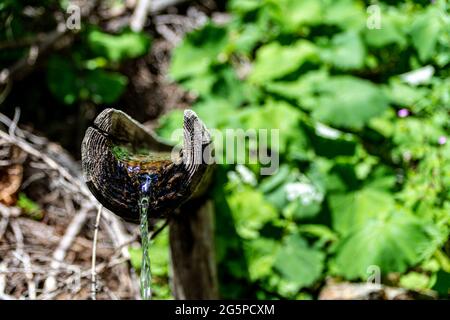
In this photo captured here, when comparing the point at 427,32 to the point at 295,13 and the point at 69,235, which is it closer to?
the point at 295,13

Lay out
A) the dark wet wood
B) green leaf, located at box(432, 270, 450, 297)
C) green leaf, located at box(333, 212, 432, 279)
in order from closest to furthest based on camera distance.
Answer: the dark wet wood → green leaf, located at box(432, 270, 450, 297) → green leaf, located at box(333, 212, 432, 279)

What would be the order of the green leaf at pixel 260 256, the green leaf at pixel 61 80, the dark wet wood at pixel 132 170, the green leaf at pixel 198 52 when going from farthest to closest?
1. the green leaf at pixel 61 80
2. the green leaf at pixel 198 52
3. the green leaf at pixel 260 256
4. the dark wet wood at pixel 132 170

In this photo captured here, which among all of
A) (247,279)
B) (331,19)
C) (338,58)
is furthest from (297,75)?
(247,279)

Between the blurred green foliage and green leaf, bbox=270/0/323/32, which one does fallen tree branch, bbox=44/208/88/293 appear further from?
green leaf, bbox=270/0/323/32

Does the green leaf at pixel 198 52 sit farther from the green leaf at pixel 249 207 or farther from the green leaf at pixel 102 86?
the green leaf at pixel 249 207

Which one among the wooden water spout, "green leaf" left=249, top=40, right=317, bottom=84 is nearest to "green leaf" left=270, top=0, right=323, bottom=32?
"green leaf" left=249, top=40, right=317, bottom=84

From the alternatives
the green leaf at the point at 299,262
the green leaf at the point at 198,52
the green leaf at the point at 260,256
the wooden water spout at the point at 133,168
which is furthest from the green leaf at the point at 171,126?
the wooden water spout at the point at 133,168

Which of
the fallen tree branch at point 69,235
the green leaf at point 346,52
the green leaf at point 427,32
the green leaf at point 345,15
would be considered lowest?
the fallen tree branch at point 69,235
